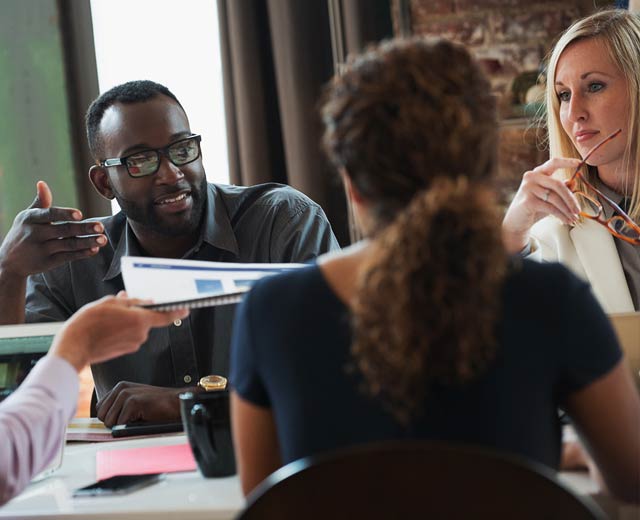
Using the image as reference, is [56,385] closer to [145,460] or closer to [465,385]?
[145,460]

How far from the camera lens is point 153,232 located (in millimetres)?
2367

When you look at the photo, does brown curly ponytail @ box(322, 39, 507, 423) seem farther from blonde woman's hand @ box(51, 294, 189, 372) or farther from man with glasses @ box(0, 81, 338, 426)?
man with glasses @ box(0, 81, 338, 426)

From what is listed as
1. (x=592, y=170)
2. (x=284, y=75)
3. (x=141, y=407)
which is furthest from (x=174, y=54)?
(x=141, y=407)

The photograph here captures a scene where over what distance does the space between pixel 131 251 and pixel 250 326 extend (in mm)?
1467

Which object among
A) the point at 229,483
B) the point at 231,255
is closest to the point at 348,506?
the point at 229,483

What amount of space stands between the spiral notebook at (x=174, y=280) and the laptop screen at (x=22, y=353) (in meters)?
0.36

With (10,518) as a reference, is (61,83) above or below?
above

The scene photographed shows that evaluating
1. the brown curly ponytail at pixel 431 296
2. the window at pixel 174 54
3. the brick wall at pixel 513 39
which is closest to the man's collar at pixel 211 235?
the window at pixel 174 54

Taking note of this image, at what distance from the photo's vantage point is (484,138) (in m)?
0.92

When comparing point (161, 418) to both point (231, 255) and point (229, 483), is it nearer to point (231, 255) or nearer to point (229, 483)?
point (229, 483)

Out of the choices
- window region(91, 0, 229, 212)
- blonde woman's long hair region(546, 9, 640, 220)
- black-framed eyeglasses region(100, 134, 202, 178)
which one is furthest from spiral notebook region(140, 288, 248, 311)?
window region(91, 0, 229, 212)

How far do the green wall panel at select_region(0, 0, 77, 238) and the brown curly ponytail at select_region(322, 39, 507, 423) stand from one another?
2.45 meters

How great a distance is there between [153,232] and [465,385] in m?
1.60

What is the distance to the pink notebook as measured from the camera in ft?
4.40
